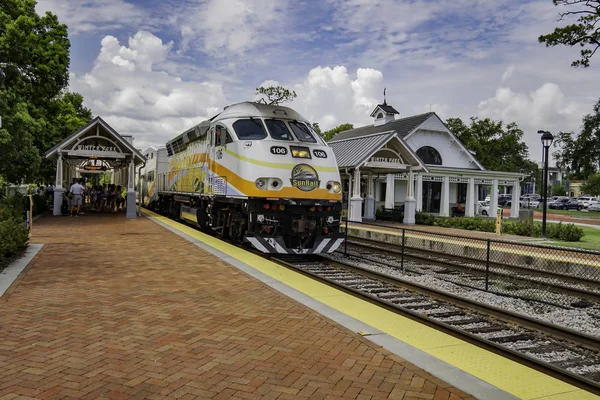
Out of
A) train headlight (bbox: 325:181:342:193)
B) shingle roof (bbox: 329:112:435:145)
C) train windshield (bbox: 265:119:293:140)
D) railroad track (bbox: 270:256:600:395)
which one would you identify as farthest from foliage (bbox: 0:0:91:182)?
shingle roof (bbox: 329:112:435:145)

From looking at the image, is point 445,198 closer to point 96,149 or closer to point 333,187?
point 96,149

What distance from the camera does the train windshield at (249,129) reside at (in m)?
12.2

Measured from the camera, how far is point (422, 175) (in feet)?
102

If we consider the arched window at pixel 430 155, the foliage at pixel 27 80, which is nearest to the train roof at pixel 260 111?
the foliage at pixel 27 80

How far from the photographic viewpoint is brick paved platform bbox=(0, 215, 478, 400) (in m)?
4.20

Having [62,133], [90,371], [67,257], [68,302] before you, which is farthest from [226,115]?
[62,133]

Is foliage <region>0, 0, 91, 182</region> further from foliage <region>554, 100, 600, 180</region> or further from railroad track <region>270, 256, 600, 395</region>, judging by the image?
foliage <region>554, 100, 600, 180</region>

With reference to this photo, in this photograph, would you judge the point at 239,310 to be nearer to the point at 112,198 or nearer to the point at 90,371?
the point at 90,371

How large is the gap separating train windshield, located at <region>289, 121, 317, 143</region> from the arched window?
22577mm

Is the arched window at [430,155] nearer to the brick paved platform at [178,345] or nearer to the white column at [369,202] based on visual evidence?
the white column at [369,202]

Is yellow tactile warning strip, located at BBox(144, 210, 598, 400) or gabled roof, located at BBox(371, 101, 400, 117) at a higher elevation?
gabled roof, located at BBox(371, 101, 400, 117)

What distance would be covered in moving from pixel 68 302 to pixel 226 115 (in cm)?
758

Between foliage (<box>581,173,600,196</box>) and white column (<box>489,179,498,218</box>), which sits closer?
white column (<box>489,179,498,218</box>)

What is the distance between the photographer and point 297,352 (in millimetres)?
5145
